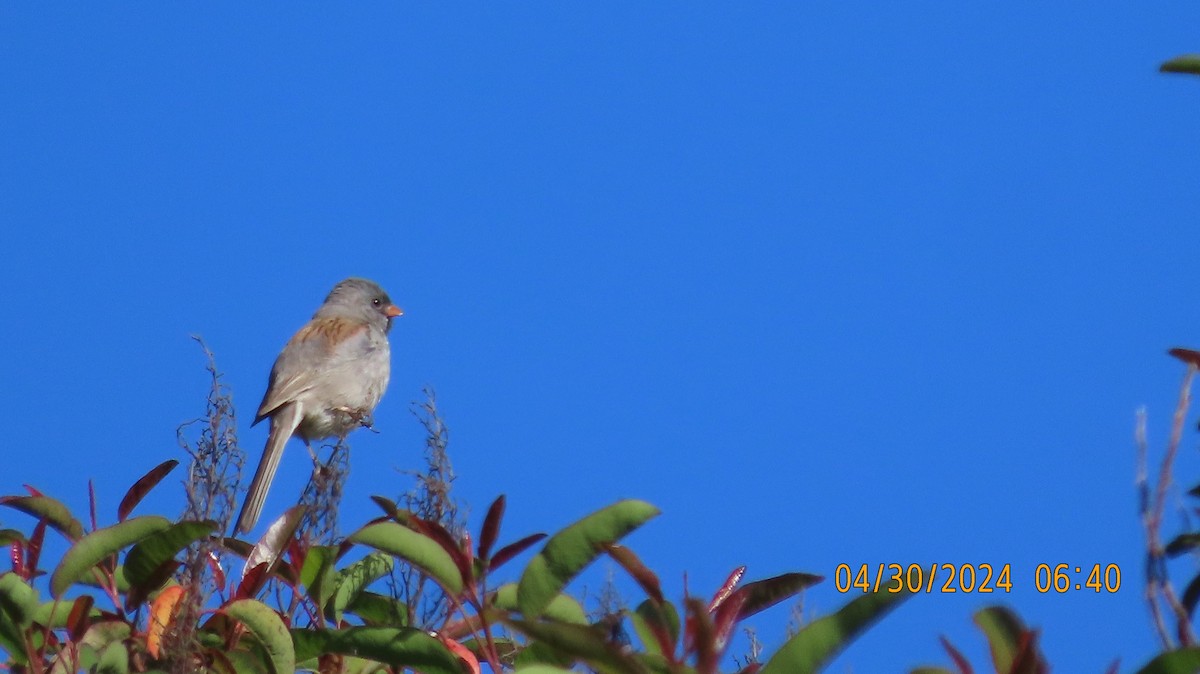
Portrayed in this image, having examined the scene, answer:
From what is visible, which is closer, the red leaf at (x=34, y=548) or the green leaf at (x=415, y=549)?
the green leaf at (x=415, y=549)

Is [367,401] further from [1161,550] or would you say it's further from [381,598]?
[1161,550]

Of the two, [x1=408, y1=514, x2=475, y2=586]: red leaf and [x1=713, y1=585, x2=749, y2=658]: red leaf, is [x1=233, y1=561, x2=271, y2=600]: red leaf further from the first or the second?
[x1=713, y1=585, x2=749, y2=658]: red leaf

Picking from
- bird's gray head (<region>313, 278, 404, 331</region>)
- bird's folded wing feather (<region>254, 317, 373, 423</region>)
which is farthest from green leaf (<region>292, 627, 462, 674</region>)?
bird's gray head (<region>313, 278, 404, 331</region>)

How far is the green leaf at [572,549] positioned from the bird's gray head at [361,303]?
22.0 feet

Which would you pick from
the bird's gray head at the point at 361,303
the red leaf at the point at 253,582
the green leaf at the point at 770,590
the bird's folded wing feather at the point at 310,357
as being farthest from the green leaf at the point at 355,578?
the bird's gray head at the point at 361,303

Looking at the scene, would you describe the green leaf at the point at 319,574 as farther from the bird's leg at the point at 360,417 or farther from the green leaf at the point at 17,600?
the bird's leg at the point at 360,417

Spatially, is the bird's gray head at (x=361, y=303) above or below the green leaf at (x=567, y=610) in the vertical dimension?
above

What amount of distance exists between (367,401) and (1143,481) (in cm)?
641

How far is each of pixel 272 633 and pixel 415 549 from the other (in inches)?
11.4

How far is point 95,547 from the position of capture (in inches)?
77.8

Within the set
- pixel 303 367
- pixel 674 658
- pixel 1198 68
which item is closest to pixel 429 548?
pixel 674 658

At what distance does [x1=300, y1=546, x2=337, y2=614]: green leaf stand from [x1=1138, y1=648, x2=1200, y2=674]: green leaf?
121 centimetres

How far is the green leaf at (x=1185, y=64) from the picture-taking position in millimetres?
1655

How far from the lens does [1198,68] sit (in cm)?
166
